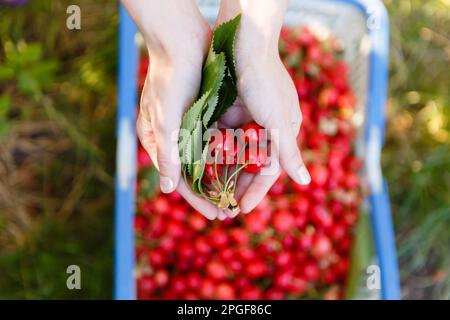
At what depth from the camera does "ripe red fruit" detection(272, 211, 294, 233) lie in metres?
1.35

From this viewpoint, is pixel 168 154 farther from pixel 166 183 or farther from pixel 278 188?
pixel 278 188

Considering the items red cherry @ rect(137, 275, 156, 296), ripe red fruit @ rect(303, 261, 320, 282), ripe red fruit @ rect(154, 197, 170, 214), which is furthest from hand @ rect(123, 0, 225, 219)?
ripe red fruit @ rect(303, 261, 320, 282)

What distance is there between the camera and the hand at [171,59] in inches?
37.9

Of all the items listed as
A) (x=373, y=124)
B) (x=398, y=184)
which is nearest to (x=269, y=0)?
(x=373, y=124)

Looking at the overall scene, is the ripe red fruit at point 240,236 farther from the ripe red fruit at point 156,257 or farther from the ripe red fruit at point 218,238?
the ripe red fruit at point 156,257

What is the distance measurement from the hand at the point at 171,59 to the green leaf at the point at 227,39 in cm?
8

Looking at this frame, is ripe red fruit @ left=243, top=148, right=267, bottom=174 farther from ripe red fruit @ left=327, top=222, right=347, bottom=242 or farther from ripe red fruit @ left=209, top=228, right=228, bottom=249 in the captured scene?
ripe red fruit @ left=327, top=222, right=347, bottom=242

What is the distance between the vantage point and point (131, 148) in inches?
49.0

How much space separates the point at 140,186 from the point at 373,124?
0.61 meters

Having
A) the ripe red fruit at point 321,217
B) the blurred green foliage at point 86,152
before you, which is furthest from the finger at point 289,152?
the blurred green foliage at point 86,152

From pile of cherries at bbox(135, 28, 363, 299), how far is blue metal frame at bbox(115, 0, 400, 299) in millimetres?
98
